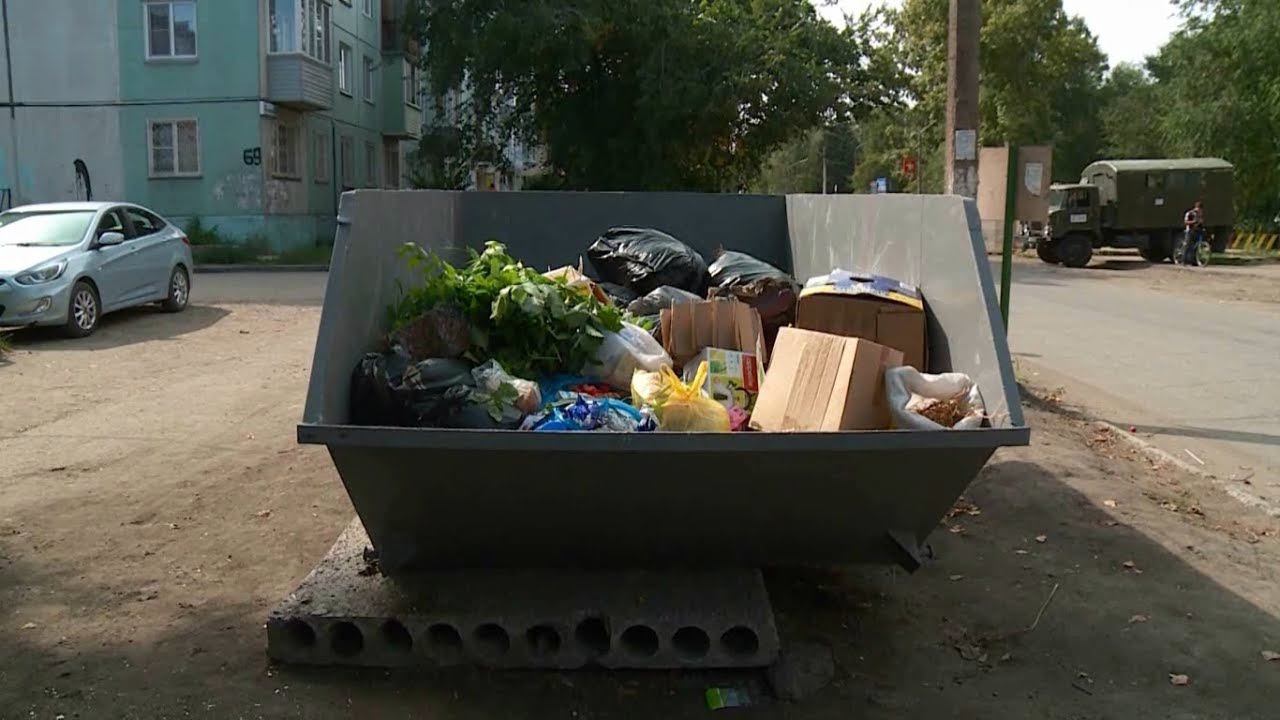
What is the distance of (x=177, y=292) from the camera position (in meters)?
14.2

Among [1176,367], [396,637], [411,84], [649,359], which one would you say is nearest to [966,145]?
[1176,367]

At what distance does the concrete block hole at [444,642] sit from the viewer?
3.67m

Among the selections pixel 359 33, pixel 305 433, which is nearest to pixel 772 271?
→ pixel 305 433

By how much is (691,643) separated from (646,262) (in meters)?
2.40

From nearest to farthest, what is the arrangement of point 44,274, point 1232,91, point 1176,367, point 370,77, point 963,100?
1. point 963,100
2. point 1176,367
3. point 44,274
4. point 1232,91
5. point 370,77

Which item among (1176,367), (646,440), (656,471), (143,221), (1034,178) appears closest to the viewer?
(646,440)

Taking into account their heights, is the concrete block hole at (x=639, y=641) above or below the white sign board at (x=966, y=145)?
below

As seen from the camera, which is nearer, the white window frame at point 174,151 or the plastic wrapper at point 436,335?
the plastic wrapper at point 436,335

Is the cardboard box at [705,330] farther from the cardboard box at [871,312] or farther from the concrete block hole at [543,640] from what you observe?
the concrete block hole at [543,640]

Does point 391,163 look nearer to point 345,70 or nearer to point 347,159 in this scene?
point 347,159

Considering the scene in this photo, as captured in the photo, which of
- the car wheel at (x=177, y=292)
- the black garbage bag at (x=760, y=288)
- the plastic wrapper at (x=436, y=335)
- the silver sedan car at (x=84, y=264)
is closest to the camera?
the plastic wrapper at (x=436, y=335)

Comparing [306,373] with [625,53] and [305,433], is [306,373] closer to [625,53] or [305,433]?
[305,433]

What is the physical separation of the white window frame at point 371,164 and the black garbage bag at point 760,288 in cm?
3221

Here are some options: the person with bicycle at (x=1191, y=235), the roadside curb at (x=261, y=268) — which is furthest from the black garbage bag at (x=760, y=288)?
the person with bicycle at (x=1191, y=235)
